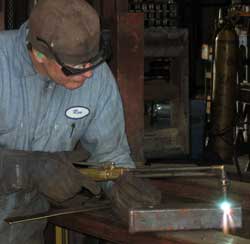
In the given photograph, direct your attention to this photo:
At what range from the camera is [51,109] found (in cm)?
240

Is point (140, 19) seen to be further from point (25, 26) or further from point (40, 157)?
point (40, 157)

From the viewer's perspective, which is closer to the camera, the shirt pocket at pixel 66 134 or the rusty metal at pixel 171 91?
the shirt pocket at pixel 66 134

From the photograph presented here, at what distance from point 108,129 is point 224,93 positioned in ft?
12.5

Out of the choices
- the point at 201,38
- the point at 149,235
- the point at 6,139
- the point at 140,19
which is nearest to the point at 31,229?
the point at 6,139

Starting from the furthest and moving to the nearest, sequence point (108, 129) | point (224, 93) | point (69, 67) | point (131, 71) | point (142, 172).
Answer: point (224, 93) → point (131, 71) → point (108, 129) → point (142, 172) → point (69, 67)

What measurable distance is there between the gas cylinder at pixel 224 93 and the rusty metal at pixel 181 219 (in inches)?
158

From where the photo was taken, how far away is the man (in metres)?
2.14

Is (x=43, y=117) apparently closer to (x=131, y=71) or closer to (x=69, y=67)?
(x=69, y=67)

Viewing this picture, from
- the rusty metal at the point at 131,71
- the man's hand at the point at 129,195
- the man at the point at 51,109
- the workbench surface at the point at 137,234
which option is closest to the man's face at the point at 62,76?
the man at the point at 51,109

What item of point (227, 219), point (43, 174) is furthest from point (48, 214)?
point (227, 219)

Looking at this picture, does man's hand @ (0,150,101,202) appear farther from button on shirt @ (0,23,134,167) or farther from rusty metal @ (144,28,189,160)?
rusty metal @ (144,28,189,160)

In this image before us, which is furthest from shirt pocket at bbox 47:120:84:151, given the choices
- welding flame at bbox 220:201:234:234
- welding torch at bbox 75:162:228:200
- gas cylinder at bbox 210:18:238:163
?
gas cylinder at bbox 210:18:238:163

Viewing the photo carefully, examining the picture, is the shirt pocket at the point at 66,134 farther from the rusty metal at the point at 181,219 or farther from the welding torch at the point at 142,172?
the rusty metal at the point at 181,219

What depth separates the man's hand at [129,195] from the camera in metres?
2.28
